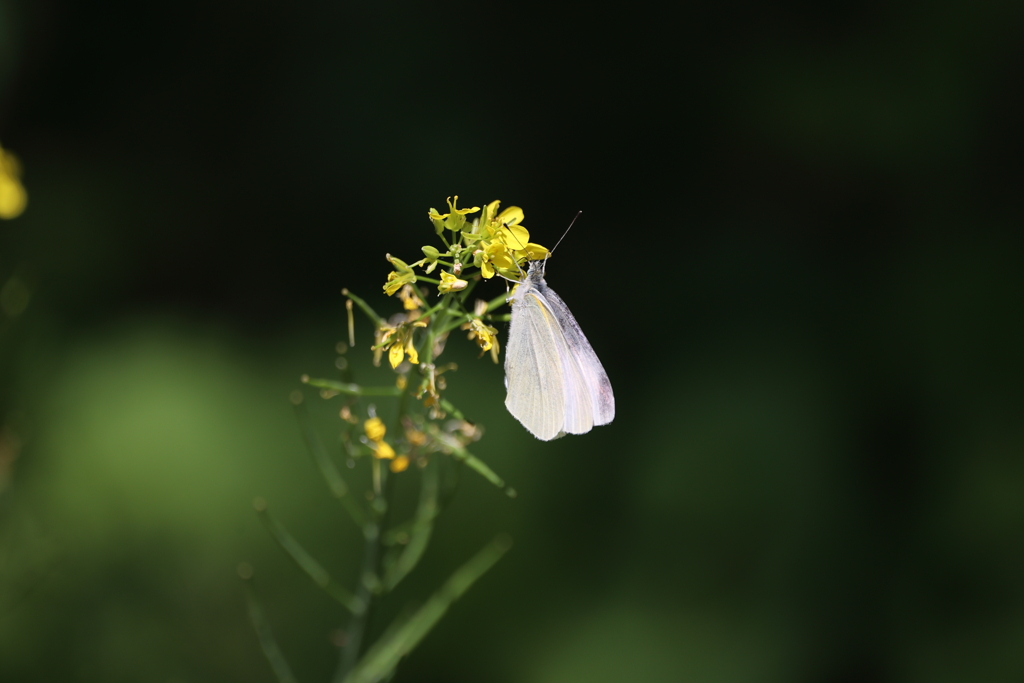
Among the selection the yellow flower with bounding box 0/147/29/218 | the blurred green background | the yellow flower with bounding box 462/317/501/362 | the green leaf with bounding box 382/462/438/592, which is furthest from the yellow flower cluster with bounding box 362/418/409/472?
the blurred green background

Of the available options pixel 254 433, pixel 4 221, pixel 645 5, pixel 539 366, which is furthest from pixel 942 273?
pixel 4 221

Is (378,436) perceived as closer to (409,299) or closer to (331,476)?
(409,299)

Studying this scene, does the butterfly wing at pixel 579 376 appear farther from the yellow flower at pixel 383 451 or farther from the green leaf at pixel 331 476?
the green leaf at pixel 331 476

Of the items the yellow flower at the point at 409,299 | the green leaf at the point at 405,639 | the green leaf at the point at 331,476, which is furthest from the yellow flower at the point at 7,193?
the green leaf at the point at 405,639

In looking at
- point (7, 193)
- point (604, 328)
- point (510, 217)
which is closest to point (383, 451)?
point (510, 217)

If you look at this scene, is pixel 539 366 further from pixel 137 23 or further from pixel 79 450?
pixel 137 23
